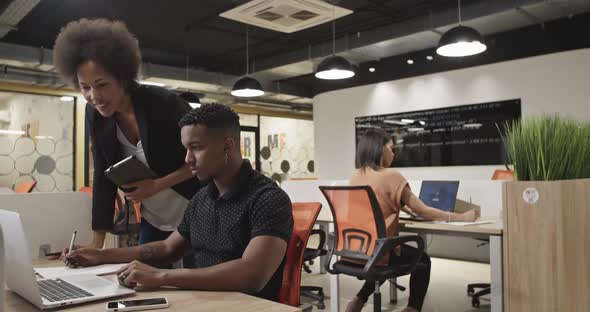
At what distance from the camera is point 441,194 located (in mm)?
3543

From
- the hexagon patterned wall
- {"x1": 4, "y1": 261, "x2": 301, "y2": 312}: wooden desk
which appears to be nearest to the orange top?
{"x1": 4, "y1": 261, "x2": 301, "y2": 312}: wooden desk

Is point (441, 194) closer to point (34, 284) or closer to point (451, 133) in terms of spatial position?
point (34, 284)

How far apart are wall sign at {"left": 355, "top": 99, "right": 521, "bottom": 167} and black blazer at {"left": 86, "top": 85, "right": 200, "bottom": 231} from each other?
5195mm

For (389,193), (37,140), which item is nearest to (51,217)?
(389,193)

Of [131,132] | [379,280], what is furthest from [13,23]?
[379,280]

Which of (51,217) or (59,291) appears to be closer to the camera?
(59,291)

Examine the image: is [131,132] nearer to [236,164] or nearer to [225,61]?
[236,164]

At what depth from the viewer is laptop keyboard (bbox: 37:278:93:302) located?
1064mm

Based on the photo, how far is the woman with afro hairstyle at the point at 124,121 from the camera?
1.56 metres

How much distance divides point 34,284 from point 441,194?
9.90 feet

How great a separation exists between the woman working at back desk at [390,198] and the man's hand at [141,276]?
1991 mm

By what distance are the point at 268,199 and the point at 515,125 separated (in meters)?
1.60

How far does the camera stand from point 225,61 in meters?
8.83

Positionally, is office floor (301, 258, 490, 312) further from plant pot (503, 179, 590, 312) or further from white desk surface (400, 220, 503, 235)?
plant pot (503, 179, 590, 312)
